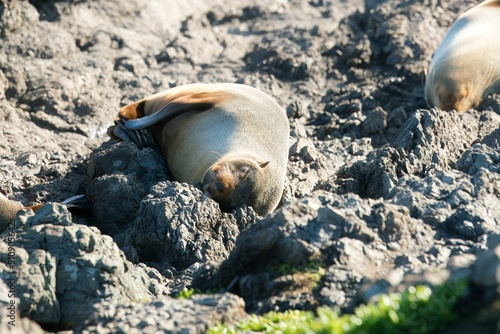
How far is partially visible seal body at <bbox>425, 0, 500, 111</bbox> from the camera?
11.0 metres

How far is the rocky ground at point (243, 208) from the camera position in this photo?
471 cm

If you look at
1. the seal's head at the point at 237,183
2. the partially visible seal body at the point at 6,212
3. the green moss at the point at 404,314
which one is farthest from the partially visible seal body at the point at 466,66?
the green moss at the point at 404,314

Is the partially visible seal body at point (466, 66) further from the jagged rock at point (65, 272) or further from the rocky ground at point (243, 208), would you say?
the jagged rock at point (65, 272)

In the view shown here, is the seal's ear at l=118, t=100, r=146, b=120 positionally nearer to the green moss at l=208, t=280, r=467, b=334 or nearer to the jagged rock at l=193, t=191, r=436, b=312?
the jagged rock at l=193, t=191, r=436, b=312

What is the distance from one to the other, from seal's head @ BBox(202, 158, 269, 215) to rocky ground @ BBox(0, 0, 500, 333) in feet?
0.91

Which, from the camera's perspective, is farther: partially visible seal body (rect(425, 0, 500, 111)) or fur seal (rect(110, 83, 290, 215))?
partially visible seal body (rect(425, 0, 500, 111))

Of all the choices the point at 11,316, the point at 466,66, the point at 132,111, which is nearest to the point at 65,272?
the point at 11,316

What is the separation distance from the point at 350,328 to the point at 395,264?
1.49m

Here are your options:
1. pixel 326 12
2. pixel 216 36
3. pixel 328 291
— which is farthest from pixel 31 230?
pixel 326 12

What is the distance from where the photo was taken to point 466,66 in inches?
447

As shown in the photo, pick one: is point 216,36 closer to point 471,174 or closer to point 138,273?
point 471,174

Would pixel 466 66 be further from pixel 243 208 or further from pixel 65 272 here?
pixel 65 272

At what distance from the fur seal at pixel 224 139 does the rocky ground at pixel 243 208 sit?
298 mm

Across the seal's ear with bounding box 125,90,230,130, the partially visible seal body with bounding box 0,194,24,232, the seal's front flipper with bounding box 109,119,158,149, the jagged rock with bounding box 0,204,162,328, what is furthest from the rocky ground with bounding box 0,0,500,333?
the partially visible seal body with bounding box 0,194,24,232
